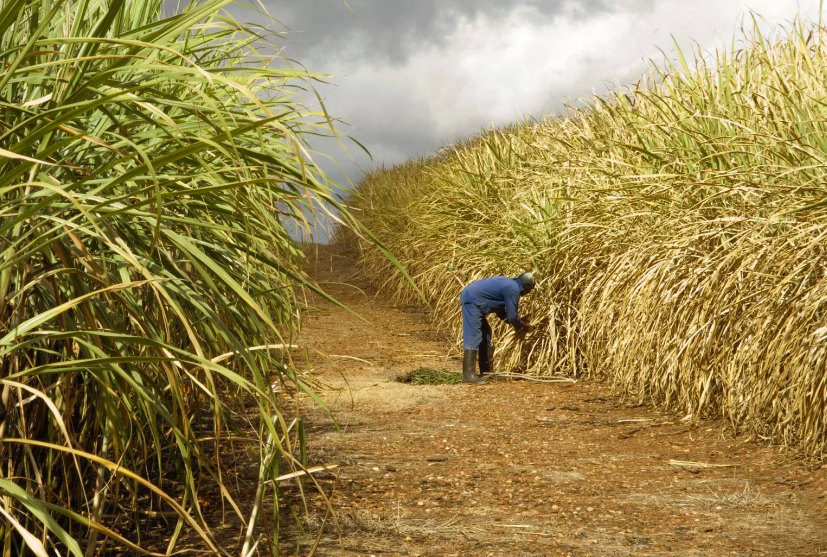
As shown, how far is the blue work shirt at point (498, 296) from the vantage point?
272 inches

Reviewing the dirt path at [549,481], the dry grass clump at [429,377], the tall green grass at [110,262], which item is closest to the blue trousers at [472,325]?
the dry grass clump at [429,377]

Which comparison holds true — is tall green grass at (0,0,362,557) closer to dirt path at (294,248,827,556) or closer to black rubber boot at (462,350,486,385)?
dirt path at (294,248,827,556)

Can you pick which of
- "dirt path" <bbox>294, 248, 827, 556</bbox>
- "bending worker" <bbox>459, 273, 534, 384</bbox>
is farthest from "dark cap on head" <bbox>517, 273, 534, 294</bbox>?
"dirt path" <bbox>294, 248, 827, 556</bbox>

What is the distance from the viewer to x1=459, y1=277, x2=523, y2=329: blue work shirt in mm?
6914

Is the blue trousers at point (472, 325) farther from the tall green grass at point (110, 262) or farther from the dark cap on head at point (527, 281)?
the tall green grass at point (110, 262)

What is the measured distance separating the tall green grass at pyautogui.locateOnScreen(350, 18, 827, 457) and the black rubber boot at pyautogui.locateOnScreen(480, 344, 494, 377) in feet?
0.37

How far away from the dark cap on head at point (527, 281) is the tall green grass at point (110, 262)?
4.02 metres

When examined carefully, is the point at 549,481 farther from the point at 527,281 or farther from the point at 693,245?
the point at 527,281

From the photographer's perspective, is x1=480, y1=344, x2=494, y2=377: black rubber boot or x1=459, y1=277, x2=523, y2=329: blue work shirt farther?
x1=480, y1=344, x2=494, y2=377: black rubber boot

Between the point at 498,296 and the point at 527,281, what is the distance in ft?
0.99

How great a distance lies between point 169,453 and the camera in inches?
137

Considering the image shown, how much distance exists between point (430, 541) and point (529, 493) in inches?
36.6

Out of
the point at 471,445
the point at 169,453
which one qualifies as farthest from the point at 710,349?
the point at 169,453

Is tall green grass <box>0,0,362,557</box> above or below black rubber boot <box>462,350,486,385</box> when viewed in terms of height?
above
